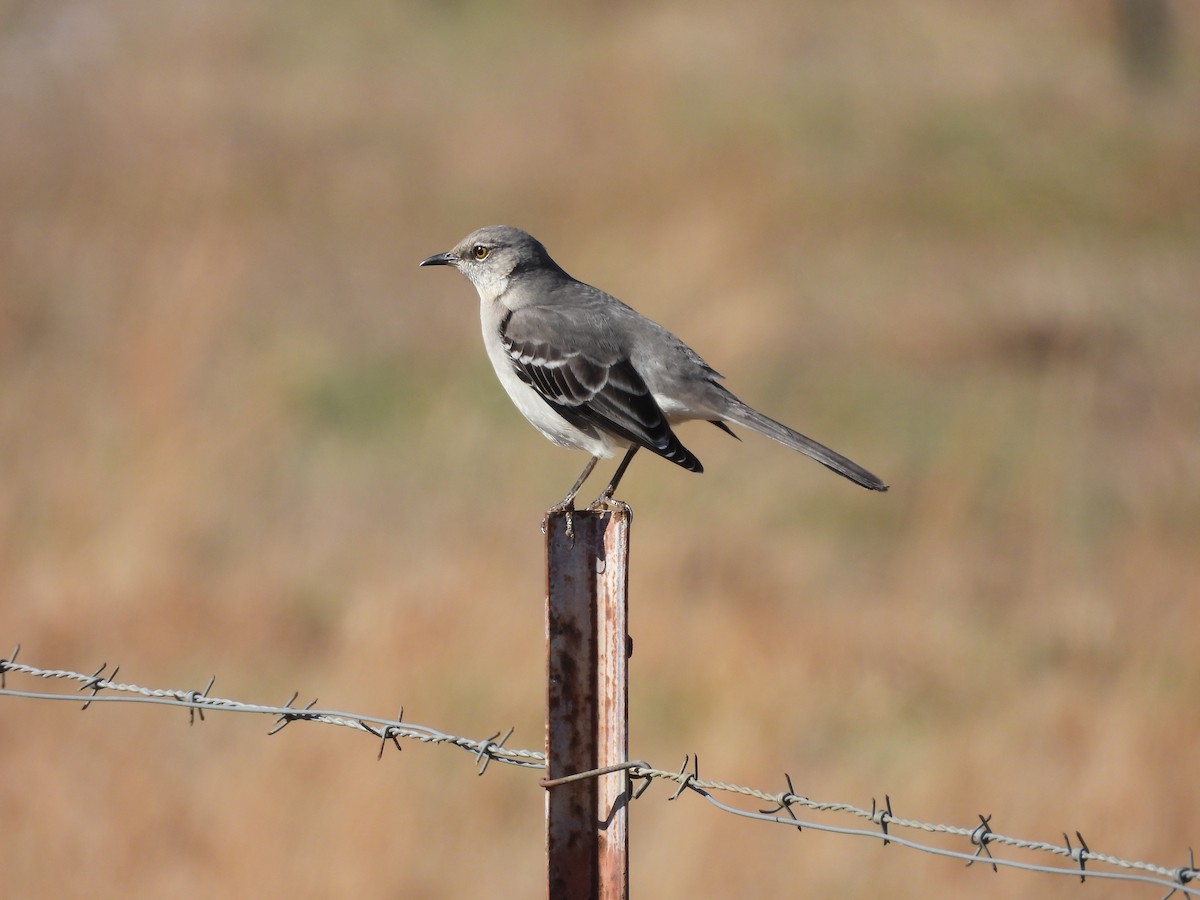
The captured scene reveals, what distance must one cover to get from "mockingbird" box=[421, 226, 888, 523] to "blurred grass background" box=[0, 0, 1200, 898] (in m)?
2.78

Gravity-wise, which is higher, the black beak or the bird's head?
the black beak

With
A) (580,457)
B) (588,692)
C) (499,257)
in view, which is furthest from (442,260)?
(580,457)

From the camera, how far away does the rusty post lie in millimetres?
3572

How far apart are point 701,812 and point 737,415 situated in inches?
112

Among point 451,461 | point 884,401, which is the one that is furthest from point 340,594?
point 884,401

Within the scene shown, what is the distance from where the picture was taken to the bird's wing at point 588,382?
5.93m

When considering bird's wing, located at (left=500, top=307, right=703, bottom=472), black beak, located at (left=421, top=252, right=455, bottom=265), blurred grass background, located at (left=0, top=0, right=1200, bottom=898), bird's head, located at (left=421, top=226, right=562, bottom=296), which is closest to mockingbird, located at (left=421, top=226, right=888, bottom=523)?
bird's wing, located at (left=500, top=307, right=703, bottom=472)

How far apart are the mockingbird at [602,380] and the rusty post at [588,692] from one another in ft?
6.49

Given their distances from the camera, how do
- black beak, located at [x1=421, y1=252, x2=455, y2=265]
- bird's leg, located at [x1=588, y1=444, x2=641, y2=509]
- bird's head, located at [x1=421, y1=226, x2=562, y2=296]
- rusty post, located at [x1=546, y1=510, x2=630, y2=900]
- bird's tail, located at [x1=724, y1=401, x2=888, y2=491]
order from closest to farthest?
rusty post, located at [x1=546, y1=510, x2=630, y2=900] < bird's tail, located at [x1=724, y1=401, x2=888, y2=491] < bird's leg, located at [x1=588, y1=444, x2=641, y2=509] < bird's head, located at [x1=421, y1=226, x2=562, y2=296] < black beak, located at [x1=421, y1=252, x2=455, y2=265]

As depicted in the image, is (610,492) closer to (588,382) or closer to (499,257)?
(588,382)

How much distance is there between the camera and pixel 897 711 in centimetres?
922

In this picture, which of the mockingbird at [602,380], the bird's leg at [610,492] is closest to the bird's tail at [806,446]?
the mockingbird at [602,380]

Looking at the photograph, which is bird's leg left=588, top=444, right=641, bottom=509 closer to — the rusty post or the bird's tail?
the bird's tail

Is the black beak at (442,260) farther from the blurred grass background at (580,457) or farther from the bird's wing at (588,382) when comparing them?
the blurred grass background at (580,457)
